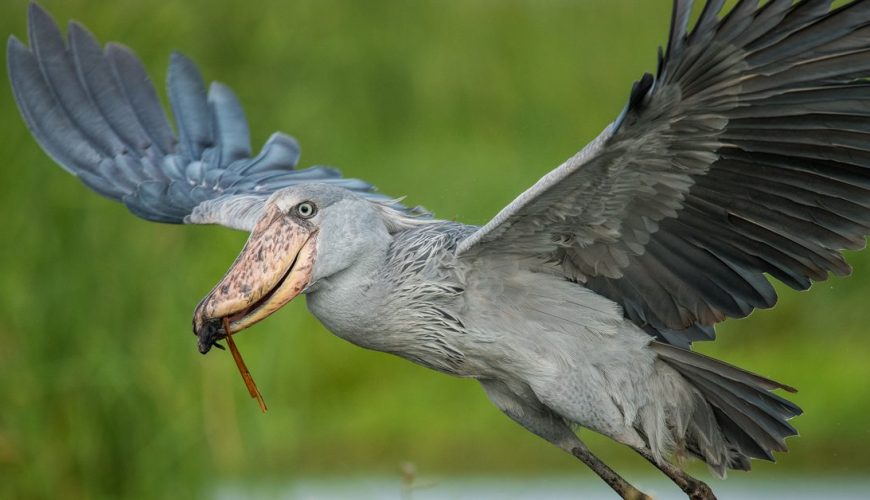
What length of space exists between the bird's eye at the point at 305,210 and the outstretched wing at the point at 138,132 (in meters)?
0.85

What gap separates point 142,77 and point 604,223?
256 cm

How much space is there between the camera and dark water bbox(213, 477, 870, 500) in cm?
845

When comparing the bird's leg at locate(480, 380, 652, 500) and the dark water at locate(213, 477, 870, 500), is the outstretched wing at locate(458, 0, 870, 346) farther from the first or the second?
the dark water at locate(213, 477, 870, 500)

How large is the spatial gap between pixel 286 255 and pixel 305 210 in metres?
0.18

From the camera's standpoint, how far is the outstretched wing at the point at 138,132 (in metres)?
5.94

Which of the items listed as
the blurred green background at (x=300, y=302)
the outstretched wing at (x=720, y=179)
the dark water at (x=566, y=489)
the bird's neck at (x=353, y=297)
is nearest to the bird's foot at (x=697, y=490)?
the outstretched wing at (x=720, y=179)

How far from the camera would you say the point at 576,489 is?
8.84 metres

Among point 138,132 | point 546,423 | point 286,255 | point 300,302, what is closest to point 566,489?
point 300,302

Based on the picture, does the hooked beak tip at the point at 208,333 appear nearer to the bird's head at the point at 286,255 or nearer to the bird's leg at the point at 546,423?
the bird's head at the point at 286,255

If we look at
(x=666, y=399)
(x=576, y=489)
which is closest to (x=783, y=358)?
(x=576, y=489)

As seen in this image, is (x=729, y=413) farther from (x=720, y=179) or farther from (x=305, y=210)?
(x=305, y=210)

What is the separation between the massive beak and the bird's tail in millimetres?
1220

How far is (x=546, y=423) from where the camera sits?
16.5 ft

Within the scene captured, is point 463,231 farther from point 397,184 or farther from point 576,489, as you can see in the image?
point 397,184
